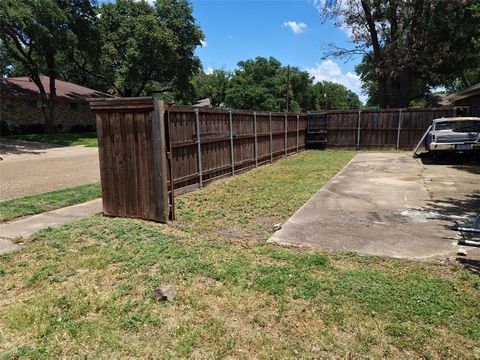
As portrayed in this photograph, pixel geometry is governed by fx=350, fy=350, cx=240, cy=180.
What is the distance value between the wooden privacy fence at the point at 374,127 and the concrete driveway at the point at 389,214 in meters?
8.12

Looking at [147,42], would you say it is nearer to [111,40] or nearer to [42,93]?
[111,40]

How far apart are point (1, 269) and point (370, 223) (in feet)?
16.1

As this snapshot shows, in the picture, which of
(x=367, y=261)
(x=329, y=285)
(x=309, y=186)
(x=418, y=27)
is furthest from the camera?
(x=418, y=27)

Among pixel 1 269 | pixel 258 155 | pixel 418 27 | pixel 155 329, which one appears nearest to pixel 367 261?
pixel 155 329

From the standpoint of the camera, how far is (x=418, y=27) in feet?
73.2

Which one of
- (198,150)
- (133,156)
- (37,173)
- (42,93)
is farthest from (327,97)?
(133,156)

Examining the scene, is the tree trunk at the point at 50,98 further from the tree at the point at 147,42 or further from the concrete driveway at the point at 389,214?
the concrete driveway at the point at 389,214

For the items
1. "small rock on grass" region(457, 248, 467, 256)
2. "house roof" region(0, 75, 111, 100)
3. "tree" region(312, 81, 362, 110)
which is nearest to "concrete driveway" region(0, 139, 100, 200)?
"house roof" region(0, 75, 111, 100)

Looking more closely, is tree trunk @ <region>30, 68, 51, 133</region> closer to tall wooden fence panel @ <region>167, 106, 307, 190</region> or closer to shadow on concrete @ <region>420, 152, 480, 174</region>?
tall wooden fence panel @ <region>167, 106, 307, 190</region>

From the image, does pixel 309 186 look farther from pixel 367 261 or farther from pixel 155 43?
pixel 155 43

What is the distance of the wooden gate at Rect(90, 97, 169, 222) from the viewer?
5.47 metres

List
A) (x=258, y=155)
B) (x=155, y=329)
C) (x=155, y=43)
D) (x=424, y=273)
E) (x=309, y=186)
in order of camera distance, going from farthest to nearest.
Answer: (x=155, y=43) → (x=258, y=155) → (x=309, y=186) → (x=424, y=273) → (x=155, y=329)

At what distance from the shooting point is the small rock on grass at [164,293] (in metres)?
3.22

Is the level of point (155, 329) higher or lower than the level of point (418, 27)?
lower
